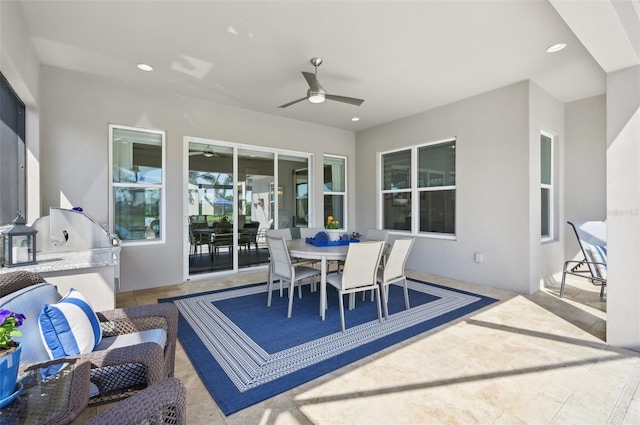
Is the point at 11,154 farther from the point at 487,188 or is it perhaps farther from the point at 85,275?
the point at 487,188

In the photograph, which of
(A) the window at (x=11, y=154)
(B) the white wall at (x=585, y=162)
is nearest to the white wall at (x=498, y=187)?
(B) the white wall at (x=585, y=162)

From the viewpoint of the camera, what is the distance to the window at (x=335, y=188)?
6.47 meters

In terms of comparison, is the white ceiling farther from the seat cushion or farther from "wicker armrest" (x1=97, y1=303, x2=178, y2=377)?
"wicker armrest" (x1=97, y1=303, x2=178, y2=377)

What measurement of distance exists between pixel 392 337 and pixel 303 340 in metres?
0.82

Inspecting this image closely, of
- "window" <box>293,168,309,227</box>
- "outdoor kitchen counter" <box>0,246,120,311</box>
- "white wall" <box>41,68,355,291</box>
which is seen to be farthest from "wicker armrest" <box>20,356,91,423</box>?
"window" <box>293,168,309,227</box>

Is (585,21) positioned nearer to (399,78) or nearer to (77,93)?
(399,78)

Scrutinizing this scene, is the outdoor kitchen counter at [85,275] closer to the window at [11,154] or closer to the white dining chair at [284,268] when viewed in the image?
the window at [11,154]

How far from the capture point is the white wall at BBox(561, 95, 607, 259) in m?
4.57

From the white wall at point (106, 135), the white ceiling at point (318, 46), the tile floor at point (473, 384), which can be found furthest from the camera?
the white wall at point (106, 135)

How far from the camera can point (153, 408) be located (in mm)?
1089

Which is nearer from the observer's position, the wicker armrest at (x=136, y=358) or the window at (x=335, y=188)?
the wicker armrest at (x=136, y=358)

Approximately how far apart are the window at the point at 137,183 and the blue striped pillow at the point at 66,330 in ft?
9.99

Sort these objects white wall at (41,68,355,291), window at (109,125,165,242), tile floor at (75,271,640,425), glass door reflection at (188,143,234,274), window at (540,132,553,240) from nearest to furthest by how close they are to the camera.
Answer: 1. tile floor at (75,271,640,425)
2. white wall at (41,68,355,291)
3. window at (109,125,165,242)
4. window at (540,132,553,240)
5. glass door reflection at (188,143,234,274)

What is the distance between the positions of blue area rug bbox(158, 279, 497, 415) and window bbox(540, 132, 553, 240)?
198 centimetres
